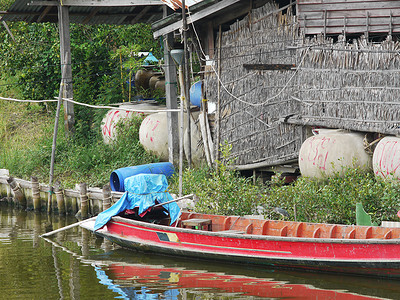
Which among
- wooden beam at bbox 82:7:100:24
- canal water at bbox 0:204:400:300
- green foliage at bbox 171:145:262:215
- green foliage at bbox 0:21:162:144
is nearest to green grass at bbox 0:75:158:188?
green foliage at bbox 0:21:162:144

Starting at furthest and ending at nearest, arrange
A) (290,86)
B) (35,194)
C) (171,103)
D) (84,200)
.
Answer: (35,194) < (171,103) < (84,200) < (290,86)

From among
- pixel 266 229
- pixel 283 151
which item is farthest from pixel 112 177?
pixel 266 229

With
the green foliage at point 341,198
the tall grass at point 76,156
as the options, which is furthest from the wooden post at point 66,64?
the green foliage at point 341,198

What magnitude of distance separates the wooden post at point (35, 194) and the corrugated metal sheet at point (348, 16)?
26.5 feet

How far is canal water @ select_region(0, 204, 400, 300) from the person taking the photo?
1024 centimetres

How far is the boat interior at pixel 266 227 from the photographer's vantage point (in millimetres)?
10703

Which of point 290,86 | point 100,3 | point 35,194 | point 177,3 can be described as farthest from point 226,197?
point 100,3

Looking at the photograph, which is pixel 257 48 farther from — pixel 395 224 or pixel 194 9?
pixel 395 224

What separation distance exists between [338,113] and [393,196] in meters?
2.84

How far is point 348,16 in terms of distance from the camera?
13492mm

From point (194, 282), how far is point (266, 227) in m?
1.81

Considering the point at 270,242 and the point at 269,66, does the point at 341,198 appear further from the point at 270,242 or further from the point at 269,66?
the point at 269,66

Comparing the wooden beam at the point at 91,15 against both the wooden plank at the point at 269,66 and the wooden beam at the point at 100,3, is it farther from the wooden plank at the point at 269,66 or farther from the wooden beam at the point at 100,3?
the wooden plank at the point at 269,66

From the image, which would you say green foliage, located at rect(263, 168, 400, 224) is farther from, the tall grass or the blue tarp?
the tall grass
